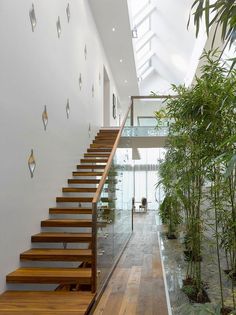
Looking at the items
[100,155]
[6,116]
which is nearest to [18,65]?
[6,116]

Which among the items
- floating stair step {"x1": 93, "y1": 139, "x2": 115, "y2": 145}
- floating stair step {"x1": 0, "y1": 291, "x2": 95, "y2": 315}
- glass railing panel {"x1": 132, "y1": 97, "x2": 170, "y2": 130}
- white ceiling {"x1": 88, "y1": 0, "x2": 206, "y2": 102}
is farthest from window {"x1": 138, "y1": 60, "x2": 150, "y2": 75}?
floating stair step {"x1": 0, "y1": 291, "x2": 95, "y2": 315}

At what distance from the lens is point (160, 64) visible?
1845 cm

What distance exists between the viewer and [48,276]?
3.56 metres

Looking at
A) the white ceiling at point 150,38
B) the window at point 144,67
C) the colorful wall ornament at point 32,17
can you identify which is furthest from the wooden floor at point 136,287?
the window at point 144,67

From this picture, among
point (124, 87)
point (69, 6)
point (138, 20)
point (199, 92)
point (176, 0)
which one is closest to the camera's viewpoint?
point (199, 92)

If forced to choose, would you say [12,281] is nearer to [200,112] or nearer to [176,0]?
[200,112]

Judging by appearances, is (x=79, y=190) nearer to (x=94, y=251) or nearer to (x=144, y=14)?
(x=94, y=251)

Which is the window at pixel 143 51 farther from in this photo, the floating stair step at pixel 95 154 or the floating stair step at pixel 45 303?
the floating stair step at pixel 45 303

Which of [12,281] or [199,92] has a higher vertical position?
[199,92]

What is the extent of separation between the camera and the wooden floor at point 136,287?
137 inches

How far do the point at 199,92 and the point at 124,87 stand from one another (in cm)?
1427

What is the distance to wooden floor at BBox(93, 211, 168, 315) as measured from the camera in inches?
137

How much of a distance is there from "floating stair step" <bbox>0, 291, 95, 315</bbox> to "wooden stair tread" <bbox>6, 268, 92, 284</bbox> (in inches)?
4.9

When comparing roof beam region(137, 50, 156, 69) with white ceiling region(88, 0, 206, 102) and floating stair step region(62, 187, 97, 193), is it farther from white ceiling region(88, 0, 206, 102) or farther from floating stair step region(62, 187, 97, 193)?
floating stair step region(62, 187, 97, 193)
